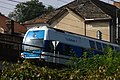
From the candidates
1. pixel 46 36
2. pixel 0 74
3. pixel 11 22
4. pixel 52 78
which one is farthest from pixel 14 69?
pixel 11 22

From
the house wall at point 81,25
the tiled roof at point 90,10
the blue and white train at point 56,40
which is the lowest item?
the blue and white train at point 56,40

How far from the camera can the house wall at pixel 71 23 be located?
45688 mm

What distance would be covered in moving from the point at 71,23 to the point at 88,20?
2.95 meters

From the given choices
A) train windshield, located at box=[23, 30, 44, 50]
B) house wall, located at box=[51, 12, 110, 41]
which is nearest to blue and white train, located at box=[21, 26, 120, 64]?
train windshield, located at box=[23, 30, 44, 50]

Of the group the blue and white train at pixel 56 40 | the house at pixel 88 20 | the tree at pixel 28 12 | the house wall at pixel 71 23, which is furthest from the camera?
the tree at pixel 28 12

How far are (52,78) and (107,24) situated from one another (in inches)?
1477

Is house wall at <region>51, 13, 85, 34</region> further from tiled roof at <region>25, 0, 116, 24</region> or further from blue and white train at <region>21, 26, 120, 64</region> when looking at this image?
blue and white train at <region>21, 26, 120, 64</region>

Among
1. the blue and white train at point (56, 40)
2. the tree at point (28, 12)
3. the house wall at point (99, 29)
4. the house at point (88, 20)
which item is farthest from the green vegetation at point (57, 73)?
the tree at point (28, 12)

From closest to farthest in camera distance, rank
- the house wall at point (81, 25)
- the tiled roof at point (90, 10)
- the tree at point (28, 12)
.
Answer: the house wall at point (81, 25)
the tiled roof at point (90, 10)
the tree at point (28, 12)

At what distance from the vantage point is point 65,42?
26.3 m

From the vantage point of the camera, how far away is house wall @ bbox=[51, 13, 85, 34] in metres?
45.7

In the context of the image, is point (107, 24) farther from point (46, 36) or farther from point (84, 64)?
point (84, 64)

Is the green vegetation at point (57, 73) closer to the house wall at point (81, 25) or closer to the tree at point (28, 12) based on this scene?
the house wall at point (81, 25)

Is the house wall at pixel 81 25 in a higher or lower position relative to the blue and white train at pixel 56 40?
higher
